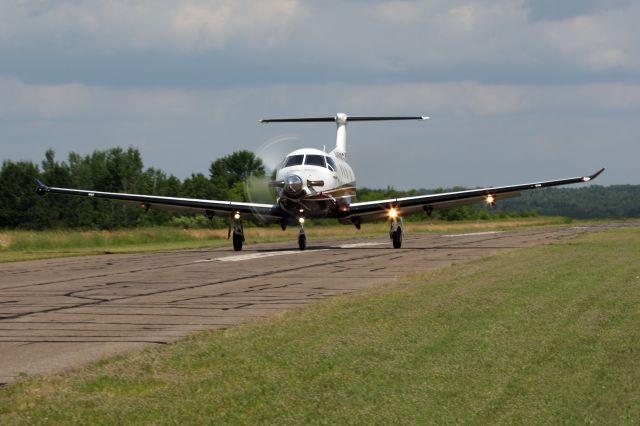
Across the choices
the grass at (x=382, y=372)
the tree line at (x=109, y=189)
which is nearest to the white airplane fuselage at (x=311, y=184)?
the grass at (x=382, y=372)

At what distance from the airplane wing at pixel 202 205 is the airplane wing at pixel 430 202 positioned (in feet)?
11.2

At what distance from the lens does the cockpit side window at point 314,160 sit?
37188 mm

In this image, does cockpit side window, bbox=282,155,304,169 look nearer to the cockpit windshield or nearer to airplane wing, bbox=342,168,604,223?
the cockpit windshield

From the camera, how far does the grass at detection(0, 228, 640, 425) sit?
891cm

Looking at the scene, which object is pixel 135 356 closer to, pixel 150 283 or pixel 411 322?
pixel 411 322

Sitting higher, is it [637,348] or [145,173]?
[145,173]

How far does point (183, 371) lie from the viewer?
11.1m

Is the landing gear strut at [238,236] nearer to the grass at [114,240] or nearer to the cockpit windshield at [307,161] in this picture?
Result: the cockpit windshield at [307,161]

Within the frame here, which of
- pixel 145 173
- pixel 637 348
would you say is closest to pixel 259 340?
pixel 637 348

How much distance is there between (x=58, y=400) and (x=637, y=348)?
7028 mm

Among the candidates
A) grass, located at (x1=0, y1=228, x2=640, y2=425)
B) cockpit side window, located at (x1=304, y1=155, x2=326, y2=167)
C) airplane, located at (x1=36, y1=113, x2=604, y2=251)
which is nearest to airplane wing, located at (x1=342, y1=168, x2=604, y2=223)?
airplane, located at (x1=36, y1=113, x2=604, y2=251)

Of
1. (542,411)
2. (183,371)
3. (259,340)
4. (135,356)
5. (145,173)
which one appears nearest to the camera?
(542,411)

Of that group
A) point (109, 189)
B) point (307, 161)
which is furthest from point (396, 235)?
point (109, 189)

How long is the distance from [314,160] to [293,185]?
2.36 meters
